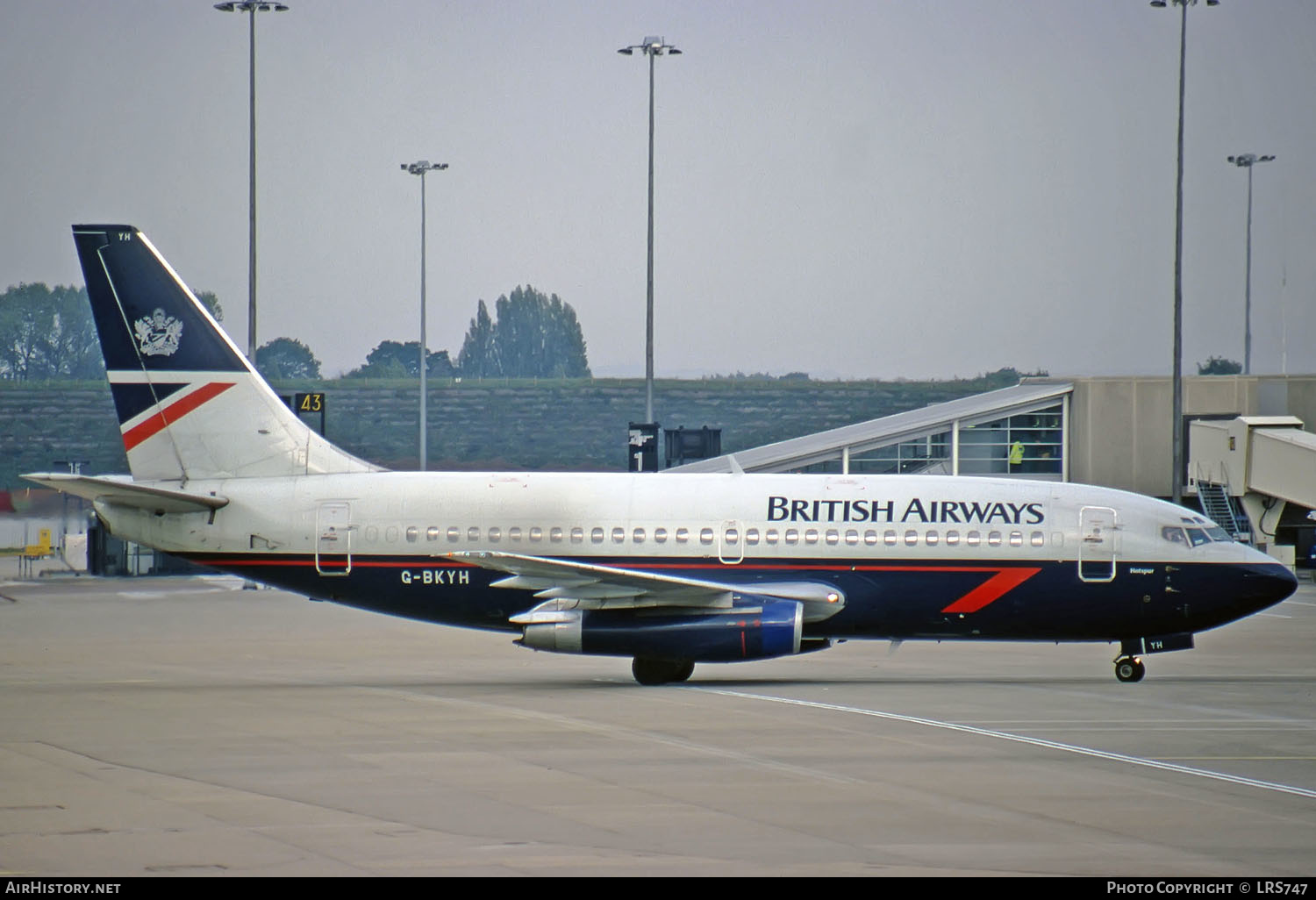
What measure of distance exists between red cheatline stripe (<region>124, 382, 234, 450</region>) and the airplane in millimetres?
1043

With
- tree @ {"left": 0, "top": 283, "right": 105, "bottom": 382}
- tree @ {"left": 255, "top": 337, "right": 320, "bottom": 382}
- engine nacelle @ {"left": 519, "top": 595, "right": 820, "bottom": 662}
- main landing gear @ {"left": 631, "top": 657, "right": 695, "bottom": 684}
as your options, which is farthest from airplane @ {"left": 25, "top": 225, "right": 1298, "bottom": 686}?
tree @ {"left": 255, "top": 337, "right": 320, "bottom": 382}

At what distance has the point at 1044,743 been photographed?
2064 cm

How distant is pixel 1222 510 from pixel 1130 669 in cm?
3326

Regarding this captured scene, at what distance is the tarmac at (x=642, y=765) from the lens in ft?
45.1

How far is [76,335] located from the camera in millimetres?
131000

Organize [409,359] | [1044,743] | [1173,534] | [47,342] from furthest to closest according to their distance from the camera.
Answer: [409,359] < [47,342] < [1173,534] < [1044,743]

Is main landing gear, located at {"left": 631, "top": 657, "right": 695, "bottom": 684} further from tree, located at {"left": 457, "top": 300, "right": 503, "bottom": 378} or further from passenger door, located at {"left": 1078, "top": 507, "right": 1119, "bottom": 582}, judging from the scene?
tree, located at {"left": 457, "top": 300, "right": 503, "bottom": 378}

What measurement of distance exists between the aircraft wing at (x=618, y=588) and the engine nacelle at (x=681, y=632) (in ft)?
0.58

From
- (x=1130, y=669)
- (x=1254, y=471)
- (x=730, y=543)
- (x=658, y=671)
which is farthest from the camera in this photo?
(x=1254, y=471)

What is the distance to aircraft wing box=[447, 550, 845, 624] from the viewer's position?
25.8m

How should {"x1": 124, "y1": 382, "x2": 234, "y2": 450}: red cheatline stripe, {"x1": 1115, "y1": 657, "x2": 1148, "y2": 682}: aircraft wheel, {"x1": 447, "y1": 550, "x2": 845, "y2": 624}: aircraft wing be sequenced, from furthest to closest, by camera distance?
1. {"x1": 124, "y1": 382, "x2": 234, "y2": 450}: red cheatline stripe
2. {"x1": 1115, "y1": 657, "x2": 1148, "y2": 682}: aircraft wheel
3. {"x1": 447, "y1": 550, "x2": 845, "y2": 624}: aircraft wing

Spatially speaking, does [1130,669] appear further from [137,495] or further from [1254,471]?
[1254,471]

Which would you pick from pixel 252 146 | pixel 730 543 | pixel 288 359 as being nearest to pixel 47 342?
pixel 288 359
